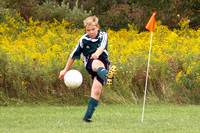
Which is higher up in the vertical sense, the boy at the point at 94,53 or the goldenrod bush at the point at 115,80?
the boy at the point at 94,53

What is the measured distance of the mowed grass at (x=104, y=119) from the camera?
6961 millimetres

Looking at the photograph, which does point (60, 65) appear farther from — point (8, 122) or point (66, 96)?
point (8, 122)

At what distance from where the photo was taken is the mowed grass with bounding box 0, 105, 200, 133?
22.8ft

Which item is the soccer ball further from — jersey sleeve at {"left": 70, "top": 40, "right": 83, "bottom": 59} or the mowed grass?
the mowed grass

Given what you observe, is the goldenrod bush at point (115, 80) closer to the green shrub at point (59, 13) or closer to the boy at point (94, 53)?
the boy at point (94, 53)

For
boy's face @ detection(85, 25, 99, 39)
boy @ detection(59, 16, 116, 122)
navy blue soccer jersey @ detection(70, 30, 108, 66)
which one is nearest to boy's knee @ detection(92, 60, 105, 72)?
boy @ detection(59, 16, 116, 122)

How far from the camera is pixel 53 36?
43.0ft

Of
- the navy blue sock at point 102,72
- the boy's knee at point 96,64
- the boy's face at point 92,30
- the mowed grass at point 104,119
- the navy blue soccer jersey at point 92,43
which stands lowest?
the mowed grass at point 104,119

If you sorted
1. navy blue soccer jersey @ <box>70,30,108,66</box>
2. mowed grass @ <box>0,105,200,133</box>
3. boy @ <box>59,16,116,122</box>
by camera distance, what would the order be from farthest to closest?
navy blue soccer jersey @ <box>70,30,108,66</box> < boy @ <box>59,16,116,122</box> < mowed grass @ <box>0,105,200,133</box>

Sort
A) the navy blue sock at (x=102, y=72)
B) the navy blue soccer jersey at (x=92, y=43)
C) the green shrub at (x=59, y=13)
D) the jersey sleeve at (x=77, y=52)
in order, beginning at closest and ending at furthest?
1. the navy blue sock at (x=102, y=72)
2. the navy blue soccer jersey at (x=92, y=43)
3. the jersey sleeve at (x=77, y=52)
4. the green shrub at (x=59, y=13)

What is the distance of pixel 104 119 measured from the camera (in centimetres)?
850

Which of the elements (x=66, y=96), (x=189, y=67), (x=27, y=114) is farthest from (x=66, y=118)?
(x=189, y=67)

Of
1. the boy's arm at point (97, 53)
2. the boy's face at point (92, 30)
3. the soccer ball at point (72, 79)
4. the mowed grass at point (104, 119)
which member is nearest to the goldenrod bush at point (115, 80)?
the mowed grass at point (104, 119)

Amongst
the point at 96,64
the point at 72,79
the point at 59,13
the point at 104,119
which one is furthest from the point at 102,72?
the point at 59,13
